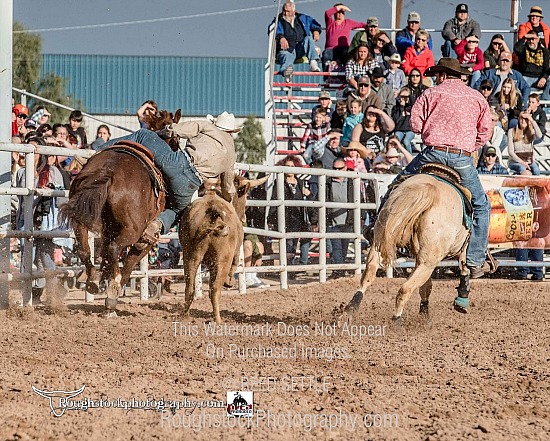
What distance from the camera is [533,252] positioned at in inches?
460

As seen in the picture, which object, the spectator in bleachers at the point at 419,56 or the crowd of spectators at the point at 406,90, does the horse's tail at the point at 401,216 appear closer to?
the crowd of spectators at the point at 406,90

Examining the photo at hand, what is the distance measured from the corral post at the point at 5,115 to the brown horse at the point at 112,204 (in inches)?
40.6

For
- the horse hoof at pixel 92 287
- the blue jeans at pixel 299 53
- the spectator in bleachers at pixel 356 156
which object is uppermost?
the blue jeans at pixel 299 53

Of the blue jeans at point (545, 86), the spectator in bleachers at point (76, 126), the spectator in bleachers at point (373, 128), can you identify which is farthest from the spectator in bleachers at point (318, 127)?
the blue jeans at point (545, 86)

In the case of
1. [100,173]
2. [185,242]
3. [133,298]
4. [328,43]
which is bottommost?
[133,298]

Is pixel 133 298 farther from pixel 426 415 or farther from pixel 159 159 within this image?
pixel 426 415

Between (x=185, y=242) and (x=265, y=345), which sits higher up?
(x=185, y=242)

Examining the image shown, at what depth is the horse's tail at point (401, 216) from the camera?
6141 millimetres

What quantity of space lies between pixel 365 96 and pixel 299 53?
2363 mm

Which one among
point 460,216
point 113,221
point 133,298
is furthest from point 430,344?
point 133,298

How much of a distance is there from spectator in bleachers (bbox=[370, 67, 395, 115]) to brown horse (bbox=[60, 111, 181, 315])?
693 centimetres

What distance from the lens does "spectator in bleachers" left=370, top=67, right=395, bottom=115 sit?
13.4m

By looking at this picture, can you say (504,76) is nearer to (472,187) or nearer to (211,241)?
(472,187)

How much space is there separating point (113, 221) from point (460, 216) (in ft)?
8.59
